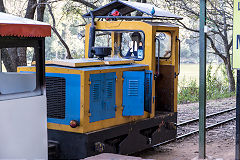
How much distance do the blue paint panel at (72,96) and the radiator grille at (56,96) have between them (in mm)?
76

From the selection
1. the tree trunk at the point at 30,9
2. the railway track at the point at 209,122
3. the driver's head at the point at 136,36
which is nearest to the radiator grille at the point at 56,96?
the driver's head at the point at 136,36

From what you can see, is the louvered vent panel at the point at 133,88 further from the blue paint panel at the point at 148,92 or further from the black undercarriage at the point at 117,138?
the black undercarriage at the point at 117,138

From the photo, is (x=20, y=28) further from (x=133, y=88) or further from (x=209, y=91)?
(x=209, y=91)

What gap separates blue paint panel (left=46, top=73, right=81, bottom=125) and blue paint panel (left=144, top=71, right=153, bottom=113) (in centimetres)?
175

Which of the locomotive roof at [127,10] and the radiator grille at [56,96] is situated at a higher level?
the locomotive roof at [127,10]

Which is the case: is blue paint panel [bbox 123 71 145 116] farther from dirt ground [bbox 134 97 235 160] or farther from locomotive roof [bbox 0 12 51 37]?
locomotive roof [bbox 0 12 51 37]

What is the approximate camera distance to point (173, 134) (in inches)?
364

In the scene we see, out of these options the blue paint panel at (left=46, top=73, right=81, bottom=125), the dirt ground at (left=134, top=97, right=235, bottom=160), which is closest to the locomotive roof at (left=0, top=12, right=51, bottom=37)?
the blue paint panel at (left=46, top=73, right=81, bottom=125)

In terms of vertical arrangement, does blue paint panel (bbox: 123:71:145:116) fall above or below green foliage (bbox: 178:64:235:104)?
above

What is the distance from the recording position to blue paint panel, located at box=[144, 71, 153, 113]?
8.29 metres

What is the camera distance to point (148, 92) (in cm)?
834

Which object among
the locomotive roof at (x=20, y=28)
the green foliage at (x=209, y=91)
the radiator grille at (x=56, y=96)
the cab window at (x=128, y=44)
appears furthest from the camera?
the green foliage at (x=209, y=91)

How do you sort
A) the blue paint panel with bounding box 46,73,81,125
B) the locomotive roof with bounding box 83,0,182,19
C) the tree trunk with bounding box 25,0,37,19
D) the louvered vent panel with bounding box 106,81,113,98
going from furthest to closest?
the tree trunk with bounding box 25,0,37,19 → the locomotive roof with bounding box 83,0,182,19 → the louvered vent panel with bounding box 106,81,113,98 → the blue paint panel with bounding box 46,73,81,125

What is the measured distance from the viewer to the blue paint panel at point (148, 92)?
8289mm
